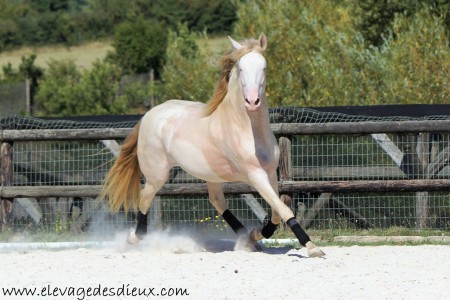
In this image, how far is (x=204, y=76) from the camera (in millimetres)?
22797

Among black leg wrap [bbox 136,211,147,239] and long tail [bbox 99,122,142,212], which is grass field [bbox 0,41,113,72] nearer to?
long tail [bbox 99,122,142,212]

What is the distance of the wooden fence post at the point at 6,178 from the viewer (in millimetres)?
10109

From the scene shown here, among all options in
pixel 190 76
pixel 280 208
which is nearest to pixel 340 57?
pixel 190 76

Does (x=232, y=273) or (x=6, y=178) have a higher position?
(x=6, y=178)

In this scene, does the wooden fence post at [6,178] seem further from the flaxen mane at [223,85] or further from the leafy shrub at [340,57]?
the leafy shrub at [340,57]

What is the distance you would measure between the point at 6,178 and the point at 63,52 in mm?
39488

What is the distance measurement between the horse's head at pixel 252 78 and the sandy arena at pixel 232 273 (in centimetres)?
124

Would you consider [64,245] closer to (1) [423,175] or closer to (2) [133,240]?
(2) [133,240]

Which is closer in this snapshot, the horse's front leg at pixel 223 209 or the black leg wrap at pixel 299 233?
the black leg wrap at pixel 299 233

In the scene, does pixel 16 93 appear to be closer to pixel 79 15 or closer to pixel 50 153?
pixel 50 153

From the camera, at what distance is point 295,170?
9.88 m

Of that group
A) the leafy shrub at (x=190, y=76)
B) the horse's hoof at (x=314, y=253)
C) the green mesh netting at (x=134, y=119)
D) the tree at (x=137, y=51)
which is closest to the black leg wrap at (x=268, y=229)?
the horse's hoof at (x=314, y=253)

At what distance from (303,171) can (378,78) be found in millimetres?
8878

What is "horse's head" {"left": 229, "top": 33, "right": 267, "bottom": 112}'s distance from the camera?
7.02 metres
